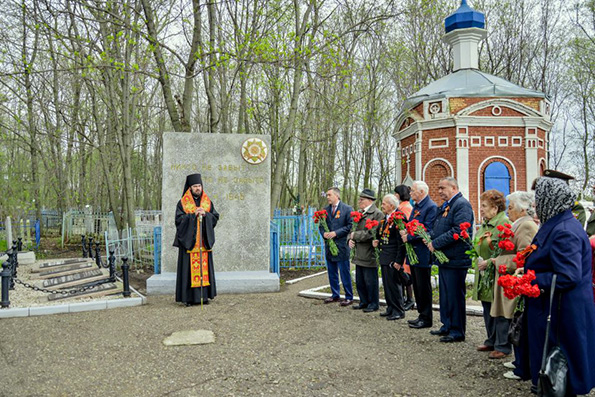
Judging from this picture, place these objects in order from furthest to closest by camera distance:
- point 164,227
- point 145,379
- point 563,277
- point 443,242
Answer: point 164,227 → point 443,242 → point 145,379 → point 563,277

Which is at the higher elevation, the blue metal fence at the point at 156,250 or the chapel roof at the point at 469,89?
the chapel roof at the point at 469,89

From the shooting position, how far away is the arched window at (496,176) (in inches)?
662

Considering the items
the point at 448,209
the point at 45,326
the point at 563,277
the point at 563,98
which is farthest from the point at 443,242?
the point at 563,98

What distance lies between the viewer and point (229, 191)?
30.0 ft

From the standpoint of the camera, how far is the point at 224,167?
9.12m

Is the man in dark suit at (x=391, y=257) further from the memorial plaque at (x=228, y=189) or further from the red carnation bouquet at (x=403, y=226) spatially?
the memorial plaque at (x=228, y=189)

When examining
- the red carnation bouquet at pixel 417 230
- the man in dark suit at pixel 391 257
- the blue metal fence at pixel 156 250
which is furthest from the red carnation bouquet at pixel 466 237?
the blue metal fence at pixel 156 250

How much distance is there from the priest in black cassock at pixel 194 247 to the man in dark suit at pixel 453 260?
3.86 m

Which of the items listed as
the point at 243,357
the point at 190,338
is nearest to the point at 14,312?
the point at 190,338

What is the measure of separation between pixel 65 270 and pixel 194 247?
5.06 m

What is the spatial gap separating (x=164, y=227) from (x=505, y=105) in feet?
44.4

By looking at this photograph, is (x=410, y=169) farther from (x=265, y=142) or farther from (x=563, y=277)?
(x=563, y=277)

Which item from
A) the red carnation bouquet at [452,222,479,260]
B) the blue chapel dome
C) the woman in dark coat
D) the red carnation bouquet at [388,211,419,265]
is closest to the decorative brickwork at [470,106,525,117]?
the blue chapel dome

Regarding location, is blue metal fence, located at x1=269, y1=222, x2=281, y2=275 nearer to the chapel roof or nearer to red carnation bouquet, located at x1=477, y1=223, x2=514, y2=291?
red carnation bouquet, located at x1=477, y1=223, x2=514, y2=291
